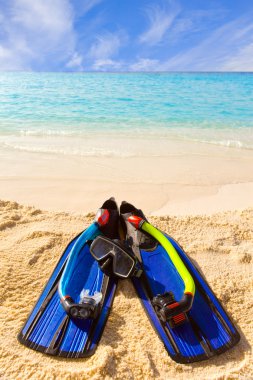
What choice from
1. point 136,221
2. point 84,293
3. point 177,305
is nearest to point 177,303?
point 177,305

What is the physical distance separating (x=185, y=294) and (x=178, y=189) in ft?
8.25

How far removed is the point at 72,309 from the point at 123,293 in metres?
0.47

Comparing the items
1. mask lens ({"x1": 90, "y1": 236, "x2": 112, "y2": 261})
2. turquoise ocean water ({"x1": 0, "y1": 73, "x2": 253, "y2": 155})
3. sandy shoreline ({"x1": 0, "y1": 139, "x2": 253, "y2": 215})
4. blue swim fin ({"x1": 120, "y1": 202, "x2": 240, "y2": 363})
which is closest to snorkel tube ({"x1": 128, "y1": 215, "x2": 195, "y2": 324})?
blue swim fin ({"x1": 120, "y1": 202, "x2": 240, "y2": 363})

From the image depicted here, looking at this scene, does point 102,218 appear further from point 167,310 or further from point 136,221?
point 167,310

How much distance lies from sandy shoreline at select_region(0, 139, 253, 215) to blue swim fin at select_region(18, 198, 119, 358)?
118cm

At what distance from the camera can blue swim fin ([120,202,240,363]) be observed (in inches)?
72.1

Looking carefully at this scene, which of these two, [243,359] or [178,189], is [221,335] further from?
[178,189]

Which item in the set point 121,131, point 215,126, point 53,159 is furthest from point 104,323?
point 215,126

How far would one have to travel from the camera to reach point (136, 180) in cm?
468

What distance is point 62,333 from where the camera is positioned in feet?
6.09

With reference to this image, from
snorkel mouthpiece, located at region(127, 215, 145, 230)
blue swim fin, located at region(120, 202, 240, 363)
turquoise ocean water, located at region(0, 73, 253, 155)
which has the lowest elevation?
blue swim fin, located at region(120, 202, 240, 363)

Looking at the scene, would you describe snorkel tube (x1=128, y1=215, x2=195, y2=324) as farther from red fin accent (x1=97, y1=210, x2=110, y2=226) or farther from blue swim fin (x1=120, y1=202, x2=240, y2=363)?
red fin accent (x1=97, y1=210, x2=110, y2=226)

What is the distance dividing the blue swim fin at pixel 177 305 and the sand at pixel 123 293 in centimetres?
6

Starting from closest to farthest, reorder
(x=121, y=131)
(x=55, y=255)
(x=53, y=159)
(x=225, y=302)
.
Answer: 1. (x=225, y=302)
2. (x=55, y=255)
3. (x=53, y=159)
4. (x=121, y=131)
